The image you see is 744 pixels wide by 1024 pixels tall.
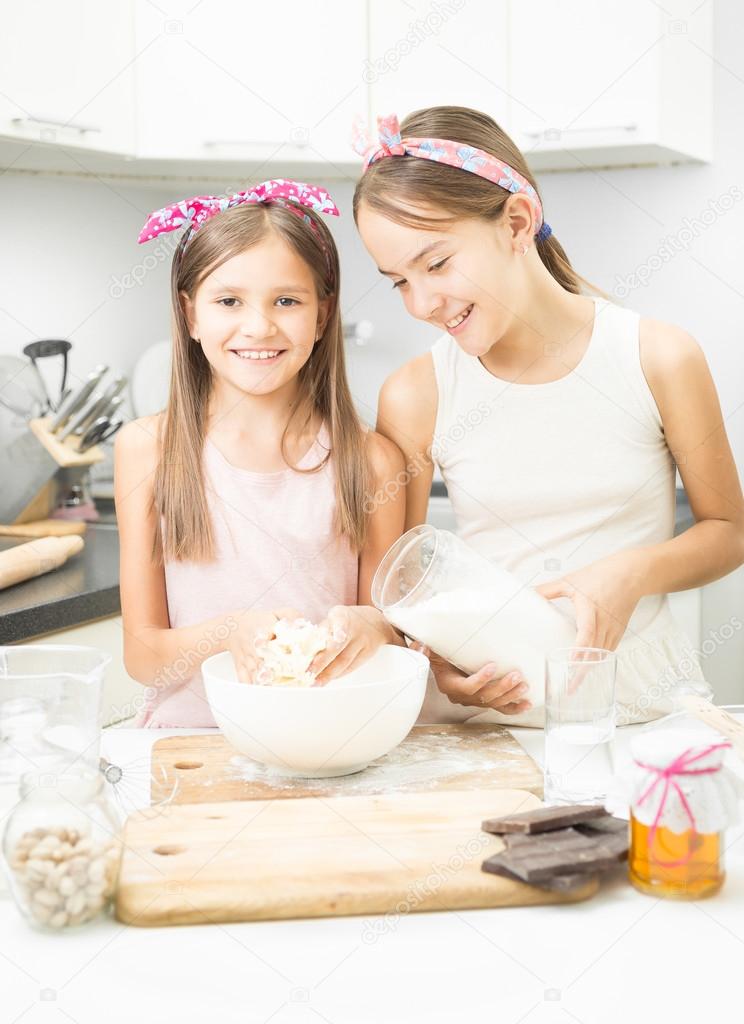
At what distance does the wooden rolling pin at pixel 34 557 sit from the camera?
1781 millimetres

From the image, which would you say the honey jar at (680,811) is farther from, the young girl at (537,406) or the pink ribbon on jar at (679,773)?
the young girl at (537,406)

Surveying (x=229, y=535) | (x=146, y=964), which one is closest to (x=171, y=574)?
(x=229, y=535)

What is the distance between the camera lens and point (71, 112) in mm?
2010

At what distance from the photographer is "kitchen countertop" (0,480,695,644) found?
1.66 m

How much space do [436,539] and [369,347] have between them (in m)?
1.75

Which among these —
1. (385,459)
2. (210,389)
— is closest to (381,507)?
(385,459)

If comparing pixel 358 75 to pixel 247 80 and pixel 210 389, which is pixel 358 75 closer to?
pixel 247 80

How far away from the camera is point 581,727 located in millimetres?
957

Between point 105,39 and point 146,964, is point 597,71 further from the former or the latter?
point 146,964

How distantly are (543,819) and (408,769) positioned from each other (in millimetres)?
243

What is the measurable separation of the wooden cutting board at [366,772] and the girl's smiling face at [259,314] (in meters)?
0.46

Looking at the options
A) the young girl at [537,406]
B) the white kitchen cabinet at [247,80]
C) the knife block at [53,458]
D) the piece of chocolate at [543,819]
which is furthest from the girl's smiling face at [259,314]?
Answer: the white kitchen cabinet at [247,80]

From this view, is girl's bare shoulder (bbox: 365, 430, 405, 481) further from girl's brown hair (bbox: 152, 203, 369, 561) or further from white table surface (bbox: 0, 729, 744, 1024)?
white table surface (bbox: 0, 729, 744, 1024)

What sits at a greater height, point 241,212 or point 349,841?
point 241,212
